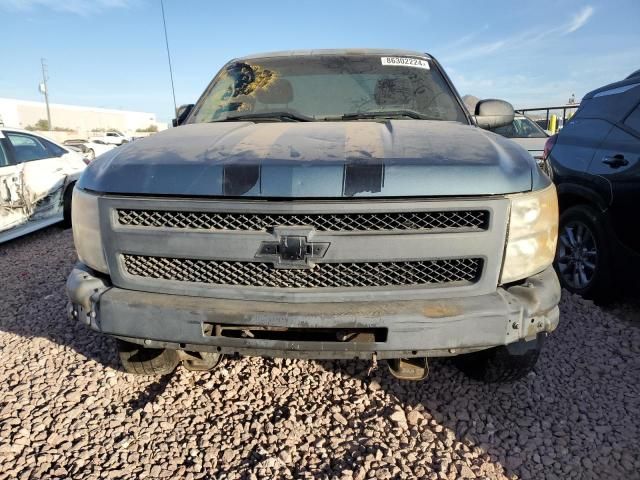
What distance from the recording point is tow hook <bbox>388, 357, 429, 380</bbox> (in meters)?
2.12

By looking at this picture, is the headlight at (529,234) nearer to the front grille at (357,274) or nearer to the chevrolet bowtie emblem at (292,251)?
the front grille at (357,274)

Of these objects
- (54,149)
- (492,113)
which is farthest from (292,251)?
(54,149)

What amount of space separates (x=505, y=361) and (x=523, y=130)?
10.3 metres

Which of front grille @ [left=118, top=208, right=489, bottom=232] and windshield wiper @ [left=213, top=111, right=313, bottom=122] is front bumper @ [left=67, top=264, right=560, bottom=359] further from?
windshield wiper @ [left=213, top=111, right=313, bottom=122]

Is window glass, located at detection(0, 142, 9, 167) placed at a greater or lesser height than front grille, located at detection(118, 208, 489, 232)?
lesser

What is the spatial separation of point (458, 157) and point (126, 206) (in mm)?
1440

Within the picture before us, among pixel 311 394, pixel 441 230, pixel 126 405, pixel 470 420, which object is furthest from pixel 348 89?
pixel 126 405

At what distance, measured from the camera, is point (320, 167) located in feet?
5.96

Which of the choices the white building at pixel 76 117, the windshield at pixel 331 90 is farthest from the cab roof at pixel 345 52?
the white building at pixel 76 117

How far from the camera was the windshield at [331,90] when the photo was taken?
9.84 feet

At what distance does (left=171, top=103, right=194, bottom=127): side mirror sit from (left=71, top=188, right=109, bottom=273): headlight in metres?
1.46

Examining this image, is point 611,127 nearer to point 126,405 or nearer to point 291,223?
point 291,223

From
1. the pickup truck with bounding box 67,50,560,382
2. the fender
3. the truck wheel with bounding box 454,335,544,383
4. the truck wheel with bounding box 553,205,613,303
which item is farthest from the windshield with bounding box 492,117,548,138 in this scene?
the pickup truck with bounding box 67,50,560,382

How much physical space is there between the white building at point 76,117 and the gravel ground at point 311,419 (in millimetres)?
58754
